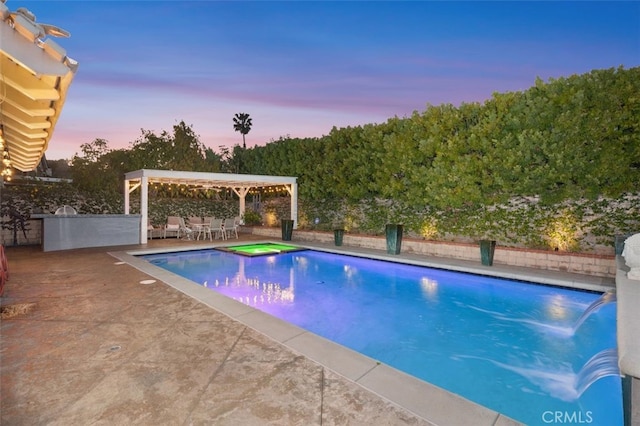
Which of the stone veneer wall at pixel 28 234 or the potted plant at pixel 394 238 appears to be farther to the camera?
the stone veneer wall at pixel 28 234

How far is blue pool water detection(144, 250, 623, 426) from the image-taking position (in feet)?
10.7

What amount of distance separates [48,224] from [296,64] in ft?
39.9

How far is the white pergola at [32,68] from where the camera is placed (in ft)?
7.11

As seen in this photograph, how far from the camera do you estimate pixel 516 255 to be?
27.9ft

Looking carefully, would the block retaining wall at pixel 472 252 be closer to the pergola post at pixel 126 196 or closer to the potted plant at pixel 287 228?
the potted plant at pixel 287 228

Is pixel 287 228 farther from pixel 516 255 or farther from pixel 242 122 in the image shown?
pixel 242 122

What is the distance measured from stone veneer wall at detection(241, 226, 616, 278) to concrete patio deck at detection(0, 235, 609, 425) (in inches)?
280

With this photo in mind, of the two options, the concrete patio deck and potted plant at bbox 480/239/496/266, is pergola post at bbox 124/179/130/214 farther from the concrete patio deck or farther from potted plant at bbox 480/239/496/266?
potted plant at bbox 480/239/496/266

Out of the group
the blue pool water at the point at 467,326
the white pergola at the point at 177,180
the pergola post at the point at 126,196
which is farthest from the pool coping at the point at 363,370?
the pergola post at the point at 126,196

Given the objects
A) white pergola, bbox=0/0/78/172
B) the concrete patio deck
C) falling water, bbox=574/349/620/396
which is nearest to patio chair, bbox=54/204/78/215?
white pergola, bbox=0/0/78/172

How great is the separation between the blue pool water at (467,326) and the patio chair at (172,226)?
5378mm

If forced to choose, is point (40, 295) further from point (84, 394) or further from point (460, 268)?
point (460, 268)

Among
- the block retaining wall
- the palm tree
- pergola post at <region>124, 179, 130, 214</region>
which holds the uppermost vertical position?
the palm tree

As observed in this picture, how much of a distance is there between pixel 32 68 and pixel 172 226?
1257 cm
